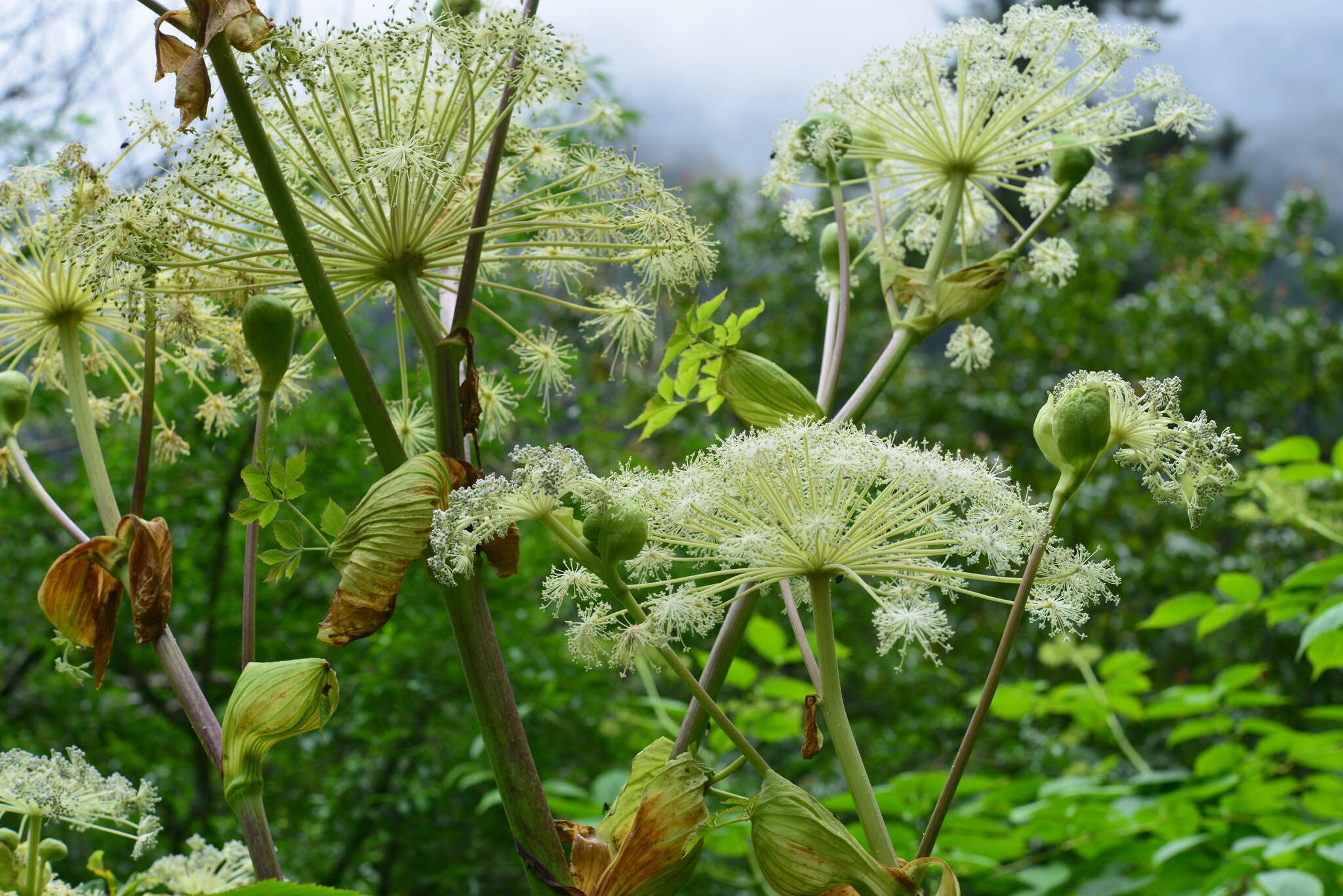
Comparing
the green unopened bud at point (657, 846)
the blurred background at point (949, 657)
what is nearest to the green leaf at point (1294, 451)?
the blurred background at point (949, 657)

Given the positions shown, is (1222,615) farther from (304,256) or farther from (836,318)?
(304,256)

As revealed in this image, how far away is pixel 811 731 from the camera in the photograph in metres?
0.57

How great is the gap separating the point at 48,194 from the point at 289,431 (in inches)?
103

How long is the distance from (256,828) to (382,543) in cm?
16

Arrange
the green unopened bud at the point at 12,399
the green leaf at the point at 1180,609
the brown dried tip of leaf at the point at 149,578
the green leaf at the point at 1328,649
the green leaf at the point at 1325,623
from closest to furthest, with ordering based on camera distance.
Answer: the brown dried tip of leaf at the point at 149,578, the green unopened bud at the point at 12,399, the green leaf at the point at 1325,623, the green leaf at the point at 1328,649, the green leaf at the point at 1180,609

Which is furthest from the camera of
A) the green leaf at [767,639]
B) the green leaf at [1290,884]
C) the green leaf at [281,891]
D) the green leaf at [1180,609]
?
the green leaf at [767,639]

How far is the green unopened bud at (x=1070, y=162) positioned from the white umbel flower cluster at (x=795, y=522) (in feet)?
0.97

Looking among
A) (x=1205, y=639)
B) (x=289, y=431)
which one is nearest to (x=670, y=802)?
(x=289, y=431)

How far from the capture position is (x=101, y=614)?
1.92 ft

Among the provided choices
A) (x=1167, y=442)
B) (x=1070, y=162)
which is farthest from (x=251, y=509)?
(x=1070, y=162)

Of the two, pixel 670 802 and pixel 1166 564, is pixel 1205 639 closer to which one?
pixel 1166 564

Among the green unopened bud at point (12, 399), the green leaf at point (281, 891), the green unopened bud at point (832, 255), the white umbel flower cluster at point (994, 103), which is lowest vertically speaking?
the green leaf at point (281, 891)

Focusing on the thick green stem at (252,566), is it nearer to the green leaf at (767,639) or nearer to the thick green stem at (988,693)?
the thick green stem at (988,693)

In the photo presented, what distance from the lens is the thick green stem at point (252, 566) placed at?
21.4 inches
